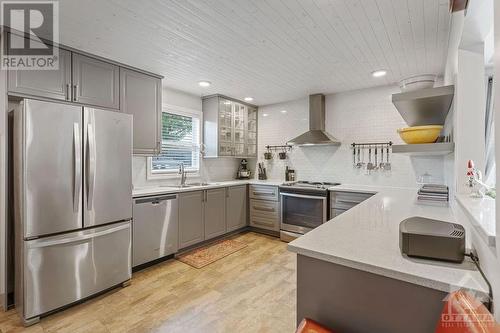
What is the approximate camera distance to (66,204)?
2105mm

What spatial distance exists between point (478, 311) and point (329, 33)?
86.6 inches

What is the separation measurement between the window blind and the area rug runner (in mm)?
1299

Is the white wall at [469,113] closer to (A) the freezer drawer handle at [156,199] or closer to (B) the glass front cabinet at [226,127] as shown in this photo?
(A) the freezer drawer handle at [156,199]

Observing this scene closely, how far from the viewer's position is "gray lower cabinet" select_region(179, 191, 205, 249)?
331 cm

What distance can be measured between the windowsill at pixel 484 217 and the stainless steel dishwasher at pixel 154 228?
281 cm

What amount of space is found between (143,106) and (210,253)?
2135mm

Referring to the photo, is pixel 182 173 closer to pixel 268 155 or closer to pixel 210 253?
pixel 210 253

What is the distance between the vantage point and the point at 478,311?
23.1 inches

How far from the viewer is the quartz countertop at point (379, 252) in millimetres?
830

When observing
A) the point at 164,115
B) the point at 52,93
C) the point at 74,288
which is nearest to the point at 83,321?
the point at 74,288

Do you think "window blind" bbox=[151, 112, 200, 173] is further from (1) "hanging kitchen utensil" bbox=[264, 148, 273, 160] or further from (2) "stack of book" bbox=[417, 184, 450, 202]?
(2) "stack of book" bbox=[417, 184, 450, 202]

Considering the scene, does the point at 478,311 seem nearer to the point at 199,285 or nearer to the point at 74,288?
the point at 199,285
